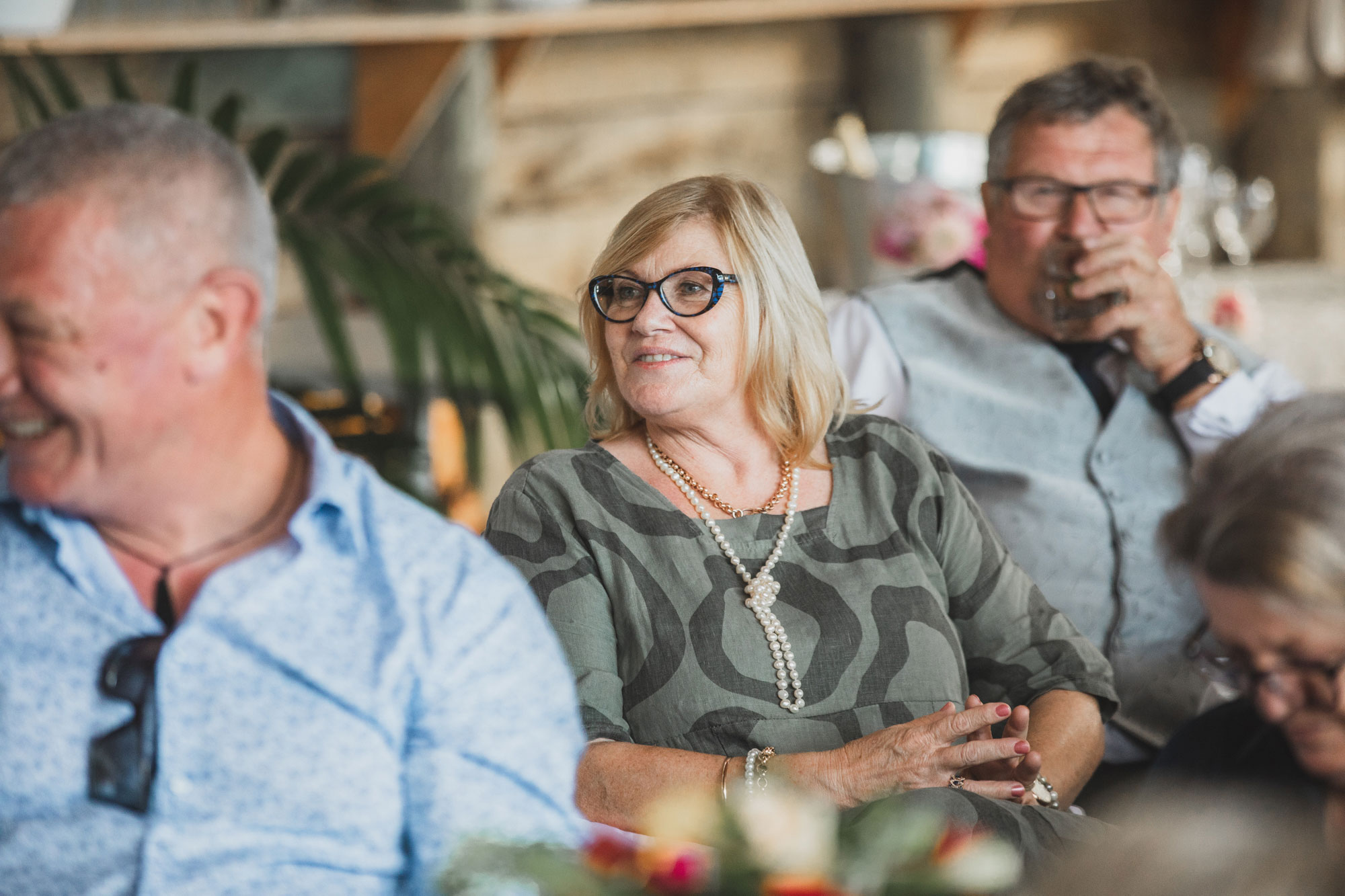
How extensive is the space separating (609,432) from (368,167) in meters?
0.78

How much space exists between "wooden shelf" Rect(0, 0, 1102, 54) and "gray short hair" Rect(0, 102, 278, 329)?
5.91ft

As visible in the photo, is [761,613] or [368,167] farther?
[368,167]

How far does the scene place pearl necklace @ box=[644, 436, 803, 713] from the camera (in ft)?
4.66

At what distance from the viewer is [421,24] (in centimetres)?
285

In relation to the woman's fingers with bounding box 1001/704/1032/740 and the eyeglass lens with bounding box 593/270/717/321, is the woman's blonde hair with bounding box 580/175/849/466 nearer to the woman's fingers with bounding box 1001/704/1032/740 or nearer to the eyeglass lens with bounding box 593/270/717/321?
the eyeglass lens with bounding box 593/270/717/321

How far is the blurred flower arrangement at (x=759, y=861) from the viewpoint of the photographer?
2.08 ft

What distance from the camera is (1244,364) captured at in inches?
76.6

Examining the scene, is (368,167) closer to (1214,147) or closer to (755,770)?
(755,770)

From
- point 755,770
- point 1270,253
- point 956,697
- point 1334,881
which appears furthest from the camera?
point 1270,253

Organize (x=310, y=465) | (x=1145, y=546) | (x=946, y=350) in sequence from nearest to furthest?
(x=310, y=465), (x=1145, y=546), (x=946, y=350)

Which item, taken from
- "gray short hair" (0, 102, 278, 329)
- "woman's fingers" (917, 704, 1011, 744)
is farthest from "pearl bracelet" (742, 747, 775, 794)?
"gray short hair" (0, 102, 278, 329)

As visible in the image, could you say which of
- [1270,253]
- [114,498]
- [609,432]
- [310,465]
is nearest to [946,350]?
[609,432]

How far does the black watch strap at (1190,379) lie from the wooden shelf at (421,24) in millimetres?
1582

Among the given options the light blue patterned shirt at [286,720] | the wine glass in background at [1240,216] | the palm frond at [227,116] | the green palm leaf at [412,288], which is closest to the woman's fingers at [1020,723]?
the light blue patterned shirt at [286,720]
